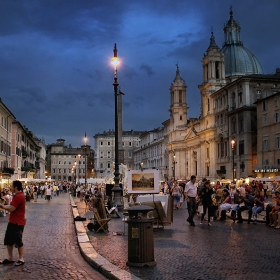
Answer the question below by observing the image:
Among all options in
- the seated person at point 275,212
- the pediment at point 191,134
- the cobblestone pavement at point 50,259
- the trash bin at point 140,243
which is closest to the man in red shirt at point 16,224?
the cobblestone pavement at point 50,259

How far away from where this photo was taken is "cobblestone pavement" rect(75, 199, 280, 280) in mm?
7470

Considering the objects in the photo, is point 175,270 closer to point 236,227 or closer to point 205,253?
point 205,253

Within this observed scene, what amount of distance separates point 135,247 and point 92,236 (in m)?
4.86

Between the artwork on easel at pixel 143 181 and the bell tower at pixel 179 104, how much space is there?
293 feet

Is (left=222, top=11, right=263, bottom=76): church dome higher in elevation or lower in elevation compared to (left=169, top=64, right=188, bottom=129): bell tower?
higher

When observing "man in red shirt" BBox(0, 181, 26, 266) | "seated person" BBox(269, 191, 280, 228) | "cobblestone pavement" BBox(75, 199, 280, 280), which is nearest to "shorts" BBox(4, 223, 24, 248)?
"man in red shirt" BBox(0, 181, 26, 266)

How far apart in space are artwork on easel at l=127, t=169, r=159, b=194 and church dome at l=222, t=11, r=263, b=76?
76.9 m

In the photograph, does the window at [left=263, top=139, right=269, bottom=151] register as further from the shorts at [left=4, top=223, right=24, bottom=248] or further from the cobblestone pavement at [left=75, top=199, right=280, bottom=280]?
the shorts at [left=4, top=223, right=24, bottom=248]

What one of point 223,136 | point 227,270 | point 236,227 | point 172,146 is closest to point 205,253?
point 227,270

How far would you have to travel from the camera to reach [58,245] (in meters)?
11.5

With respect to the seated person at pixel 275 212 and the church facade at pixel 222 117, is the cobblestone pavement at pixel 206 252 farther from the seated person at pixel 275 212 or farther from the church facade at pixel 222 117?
the church facade at pixel 222 117

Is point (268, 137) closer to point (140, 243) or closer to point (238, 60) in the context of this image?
point (238, 60)

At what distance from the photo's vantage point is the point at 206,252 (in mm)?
9570

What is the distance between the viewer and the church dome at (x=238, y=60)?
8905cm
